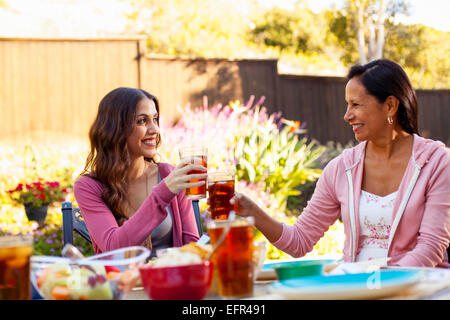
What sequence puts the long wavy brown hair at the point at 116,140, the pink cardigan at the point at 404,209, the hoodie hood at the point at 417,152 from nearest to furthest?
the pink cardigan at the point at 404,209 < the hoodie hood at the point at 417,152 < the long wavy brown hair at the point at 116,140

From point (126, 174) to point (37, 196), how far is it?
429 cm

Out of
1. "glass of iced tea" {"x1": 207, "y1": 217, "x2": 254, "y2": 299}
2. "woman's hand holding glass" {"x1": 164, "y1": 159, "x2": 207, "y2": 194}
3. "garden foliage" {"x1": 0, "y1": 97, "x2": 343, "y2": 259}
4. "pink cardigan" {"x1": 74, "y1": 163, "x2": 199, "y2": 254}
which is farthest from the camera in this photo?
"garden foliage" {"x1": 0, "y1": 97, "x2": 343, "y2": 259}

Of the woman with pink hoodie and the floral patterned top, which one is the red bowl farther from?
the floral patterned top

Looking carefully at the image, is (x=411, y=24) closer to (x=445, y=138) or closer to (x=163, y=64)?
(x=445, y=138)

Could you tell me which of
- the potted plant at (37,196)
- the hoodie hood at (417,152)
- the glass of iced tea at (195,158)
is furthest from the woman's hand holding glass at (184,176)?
the potted plant at (37,196)

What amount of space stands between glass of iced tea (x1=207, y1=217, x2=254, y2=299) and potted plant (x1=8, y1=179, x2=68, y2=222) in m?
5.47

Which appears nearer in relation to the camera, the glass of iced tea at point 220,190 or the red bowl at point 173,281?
the red bowl at point 173,281

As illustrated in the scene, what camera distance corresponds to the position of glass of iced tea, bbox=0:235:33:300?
1.04 m

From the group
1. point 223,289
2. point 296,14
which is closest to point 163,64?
point 223,289

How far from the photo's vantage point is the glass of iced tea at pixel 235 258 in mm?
1147

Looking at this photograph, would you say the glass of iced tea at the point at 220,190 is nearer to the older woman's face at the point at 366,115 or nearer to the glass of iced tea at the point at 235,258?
the glass of iced tea at the point at 235,258

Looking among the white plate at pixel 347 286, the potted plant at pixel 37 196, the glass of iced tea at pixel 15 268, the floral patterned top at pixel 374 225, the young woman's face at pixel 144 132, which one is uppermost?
the young woman's face at pixel 144 132

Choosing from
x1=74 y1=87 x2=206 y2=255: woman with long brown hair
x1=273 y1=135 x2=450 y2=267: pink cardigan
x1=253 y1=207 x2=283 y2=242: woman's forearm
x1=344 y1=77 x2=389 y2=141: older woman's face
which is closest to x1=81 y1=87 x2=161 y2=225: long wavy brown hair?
x1=74 y1=87 x2=206 y2=255: woman with long brown hair

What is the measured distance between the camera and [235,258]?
1154mm
